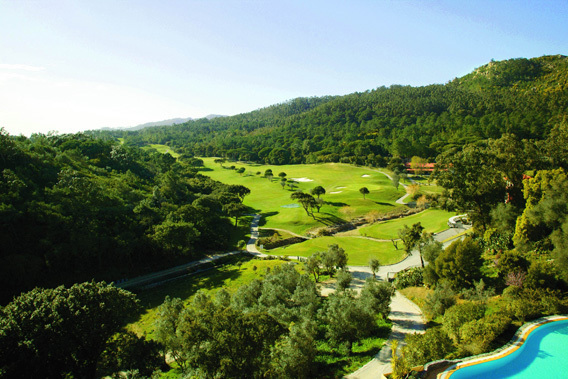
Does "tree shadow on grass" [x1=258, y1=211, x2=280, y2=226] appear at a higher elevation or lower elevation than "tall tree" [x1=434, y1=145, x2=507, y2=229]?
lower

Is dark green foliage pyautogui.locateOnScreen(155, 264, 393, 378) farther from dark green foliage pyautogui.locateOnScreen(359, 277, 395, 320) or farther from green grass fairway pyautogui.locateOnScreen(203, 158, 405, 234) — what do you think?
green grass fairway pyautogui.locateOnScreen(203, 158, 405, 234)

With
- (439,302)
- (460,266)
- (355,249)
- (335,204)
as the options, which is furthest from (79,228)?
(335,204)

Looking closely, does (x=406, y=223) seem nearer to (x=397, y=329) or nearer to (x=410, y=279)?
(x=410, y=279)

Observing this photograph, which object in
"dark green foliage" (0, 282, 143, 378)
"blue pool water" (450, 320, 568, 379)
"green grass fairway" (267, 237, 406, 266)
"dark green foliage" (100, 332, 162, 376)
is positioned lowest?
"green grass fairway" (267, 237, 406, 266)

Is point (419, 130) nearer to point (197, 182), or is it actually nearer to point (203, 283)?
point (197, 182)

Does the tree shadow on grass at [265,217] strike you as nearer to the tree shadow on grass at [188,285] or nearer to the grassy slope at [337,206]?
the grassy slope at [337,206]

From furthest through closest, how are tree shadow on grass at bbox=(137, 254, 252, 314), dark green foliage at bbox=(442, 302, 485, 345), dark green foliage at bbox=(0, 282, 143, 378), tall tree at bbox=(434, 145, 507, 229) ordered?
tall tree at bbox=(434, 145, 507, 229)
tree shadow on grass at bbox=(137, 254, 252, 314)
dark green foliage at bbox=(442, 302, 485, 345)
dark green foliage at bbox=(0, 282, 143, 378)

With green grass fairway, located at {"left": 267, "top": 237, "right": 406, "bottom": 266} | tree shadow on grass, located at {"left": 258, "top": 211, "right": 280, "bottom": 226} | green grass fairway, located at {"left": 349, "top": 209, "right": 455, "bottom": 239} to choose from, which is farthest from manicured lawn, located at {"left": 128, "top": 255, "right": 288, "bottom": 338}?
tree shadow on grass, located at {"left": 258, "top": 211, "right": 280, "bottom": 226}
